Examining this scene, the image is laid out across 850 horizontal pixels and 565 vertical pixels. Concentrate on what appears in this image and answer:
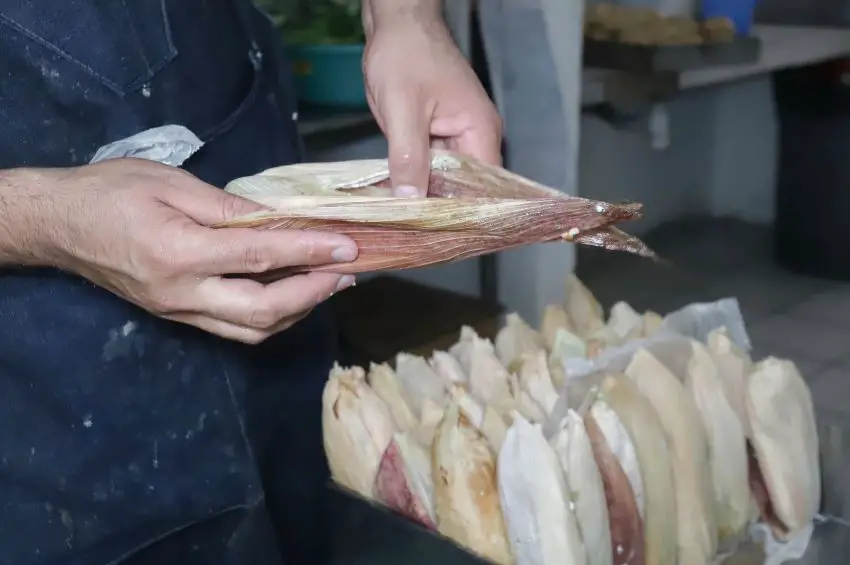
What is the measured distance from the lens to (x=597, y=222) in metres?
0.46

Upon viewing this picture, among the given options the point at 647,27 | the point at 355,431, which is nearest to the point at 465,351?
the point at 355,431

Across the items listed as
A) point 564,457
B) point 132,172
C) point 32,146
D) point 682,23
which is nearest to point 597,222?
point 564,457

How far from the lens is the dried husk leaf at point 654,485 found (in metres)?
0.52

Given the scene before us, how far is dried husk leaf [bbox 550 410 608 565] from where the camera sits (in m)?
0.49

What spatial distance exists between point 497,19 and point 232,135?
482mm

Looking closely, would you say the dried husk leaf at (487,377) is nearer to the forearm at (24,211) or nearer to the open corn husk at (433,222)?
the open corn husk at (433,222)

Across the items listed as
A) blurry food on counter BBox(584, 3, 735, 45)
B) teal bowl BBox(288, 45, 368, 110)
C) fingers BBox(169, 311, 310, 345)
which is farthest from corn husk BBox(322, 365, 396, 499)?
blurry food on counter BBox(584, 3, 735, 45)

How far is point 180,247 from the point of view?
1.39ft

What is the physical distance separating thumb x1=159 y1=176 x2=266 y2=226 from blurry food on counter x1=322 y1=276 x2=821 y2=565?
0.18m

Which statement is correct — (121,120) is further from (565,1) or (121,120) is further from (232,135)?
(565,1)

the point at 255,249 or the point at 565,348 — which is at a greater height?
the point at 255,249

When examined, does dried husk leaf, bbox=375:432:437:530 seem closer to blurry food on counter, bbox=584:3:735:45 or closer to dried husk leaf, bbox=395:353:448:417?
dried husk leaf, bbox=395:353:448:417

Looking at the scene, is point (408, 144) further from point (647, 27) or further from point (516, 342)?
point (647, 27)

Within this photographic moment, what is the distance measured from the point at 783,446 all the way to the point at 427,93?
1.04 ft
